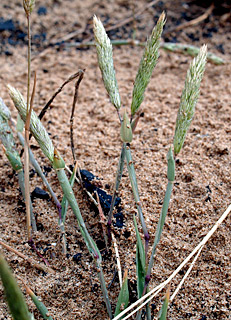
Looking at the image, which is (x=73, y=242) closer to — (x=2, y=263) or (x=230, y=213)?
(x=230, y=213)

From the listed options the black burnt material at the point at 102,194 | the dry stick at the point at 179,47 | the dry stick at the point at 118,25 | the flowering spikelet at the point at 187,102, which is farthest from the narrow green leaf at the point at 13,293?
the dry stick at the point at 118,25

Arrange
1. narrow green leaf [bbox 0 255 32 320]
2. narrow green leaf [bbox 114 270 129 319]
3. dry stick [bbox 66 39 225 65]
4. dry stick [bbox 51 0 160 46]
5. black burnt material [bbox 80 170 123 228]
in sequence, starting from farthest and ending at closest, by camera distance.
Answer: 1. dry stick [bbox 51 0 160 46]
2. dry stick [bbox 66 39 225 65]
3. black burnt material [bbox 80 170 123 228]
4. narrow green leaf [bbox 114 270 129 319]
5. narrow green leaf [bbox 0 255 32 320]

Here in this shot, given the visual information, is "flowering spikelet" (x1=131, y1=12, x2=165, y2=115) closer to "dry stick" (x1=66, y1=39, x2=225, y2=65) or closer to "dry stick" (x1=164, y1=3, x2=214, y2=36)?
"dry stick" (x1=66, y1=39, x2=225, y2=65)

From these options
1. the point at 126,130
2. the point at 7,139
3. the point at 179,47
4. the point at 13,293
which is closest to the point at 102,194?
the point at 7,139

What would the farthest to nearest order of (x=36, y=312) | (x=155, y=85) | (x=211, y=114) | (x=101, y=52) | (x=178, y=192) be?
(x=155, y=85)
(x=211, y=114)
(x=178, y=192)
(x=36, y=312)
(x=101, y=52)

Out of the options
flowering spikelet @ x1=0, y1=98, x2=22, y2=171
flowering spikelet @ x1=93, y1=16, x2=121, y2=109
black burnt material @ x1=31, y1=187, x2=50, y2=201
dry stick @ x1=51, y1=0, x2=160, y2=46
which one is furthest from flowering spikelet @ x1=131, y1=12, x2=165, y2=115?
dry stick @ x1=51, y1=0, x2=160, y2=46

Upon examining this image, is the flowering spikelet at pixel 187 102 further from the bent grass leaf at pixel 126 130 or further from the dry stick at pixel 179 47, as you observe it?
the dry stick at pixel 179 47

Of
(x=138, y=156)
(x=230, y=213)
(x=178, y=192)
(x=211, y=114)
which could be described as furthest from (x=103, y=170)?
(x=211, y=114)

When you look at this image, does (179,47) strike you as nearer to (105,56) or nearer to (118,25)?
(118,25)
